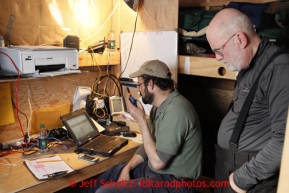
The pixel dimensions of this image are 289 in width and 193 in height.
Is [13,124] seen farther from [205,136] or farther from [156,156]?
[205,136]

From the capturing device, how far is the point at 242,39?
1.23 meters

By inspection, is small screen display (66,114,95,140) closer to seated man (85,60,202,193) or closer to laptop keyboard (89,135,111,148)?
laptop keyboard (89,135,111,148)

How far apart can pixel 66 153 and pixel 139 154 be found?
1.68 ft

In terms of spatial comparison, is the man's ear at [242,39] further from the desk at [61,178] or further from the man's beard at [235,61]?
the desk at [61,178]

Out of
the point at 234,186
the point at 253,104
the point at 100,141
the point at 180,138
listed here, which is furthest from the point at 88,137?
the point at 253,104

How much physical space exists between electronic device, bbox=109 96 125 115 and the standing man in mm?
1348

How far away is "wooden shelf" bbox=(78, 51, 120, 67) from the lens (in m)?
2.28

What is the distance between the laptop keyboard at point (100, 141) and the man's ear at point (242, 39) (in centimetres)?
124

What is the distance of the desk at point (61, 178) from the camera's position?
1.51 meters

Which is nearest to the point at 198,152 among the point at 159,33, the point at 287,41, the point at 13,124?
the point at 287,41

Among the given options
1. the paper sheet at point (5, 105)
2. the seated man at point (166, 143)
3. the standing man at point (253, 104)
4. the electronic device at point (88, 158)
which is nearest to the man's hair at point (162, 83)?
the seated man at point (166, 143)

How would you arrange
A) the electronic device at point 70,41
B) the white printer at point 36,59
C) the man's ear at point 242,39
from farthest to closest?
A: 1. the electronic device at point 70,41
2. the white printer at point 36,59
3. the man's ear at point 242,39

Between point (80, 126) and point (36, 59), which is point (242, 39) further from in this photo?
point (80, 126)

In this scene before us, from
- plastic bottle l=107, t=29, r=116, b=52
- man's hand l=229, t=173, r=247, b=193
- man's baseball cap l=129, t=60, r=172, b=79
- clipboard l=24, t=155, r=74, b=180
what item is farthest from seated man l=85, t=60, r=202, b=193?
plastic bottle l=107, t=29, r=116, b=52
